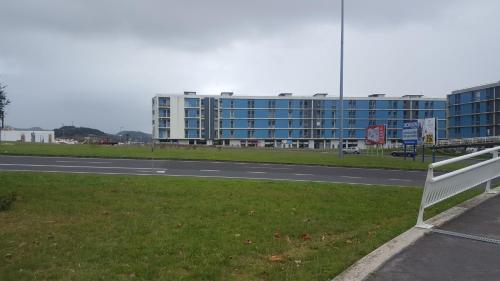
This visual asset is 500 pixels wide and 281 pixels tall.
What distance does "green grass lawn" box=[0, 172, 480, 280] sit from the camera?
500 cm

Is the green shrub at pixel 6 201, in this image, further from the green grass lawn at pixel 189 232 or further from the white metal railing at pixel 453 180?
the white metal railing at pixel 453 180

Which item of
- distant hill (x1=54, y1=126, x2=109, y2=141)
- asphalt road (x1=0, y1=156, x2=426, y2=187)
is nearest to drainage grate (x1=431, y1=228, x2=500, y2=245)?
asphalt road (x1=0, y1=156, x2=426, y2=187)

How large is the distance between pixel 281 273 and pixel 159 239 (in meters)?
2.05

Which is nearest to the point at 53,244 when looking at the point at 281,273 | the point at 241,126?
the point at 281,273

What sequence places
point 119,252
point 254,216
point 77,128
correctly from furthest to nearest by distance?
point 77,128
point 254,216
point 119,252

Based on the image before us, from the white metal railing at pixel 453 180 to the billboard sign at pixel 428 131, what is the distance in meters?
28.3

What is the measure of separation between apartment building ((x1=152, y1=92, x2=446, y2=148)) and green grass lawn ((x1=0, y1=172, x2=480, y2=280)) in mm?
108266

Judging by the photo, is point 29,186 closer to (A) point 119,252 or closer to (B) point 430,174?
(A) point 119,252

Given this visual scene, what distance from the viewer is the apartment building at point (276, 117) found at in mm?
119250

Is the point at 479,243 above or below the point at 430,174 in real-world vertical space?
below

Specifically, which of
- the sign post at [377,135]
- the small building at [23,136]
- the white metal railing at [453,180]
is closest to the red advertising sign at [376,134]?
the sign post at [377,135]

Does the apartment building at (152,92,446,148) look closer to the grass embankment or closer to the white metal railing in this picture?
the grass embankment

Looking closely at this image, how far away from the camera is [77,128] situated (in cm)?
18250

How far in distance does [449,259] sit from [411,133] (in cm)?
3579
